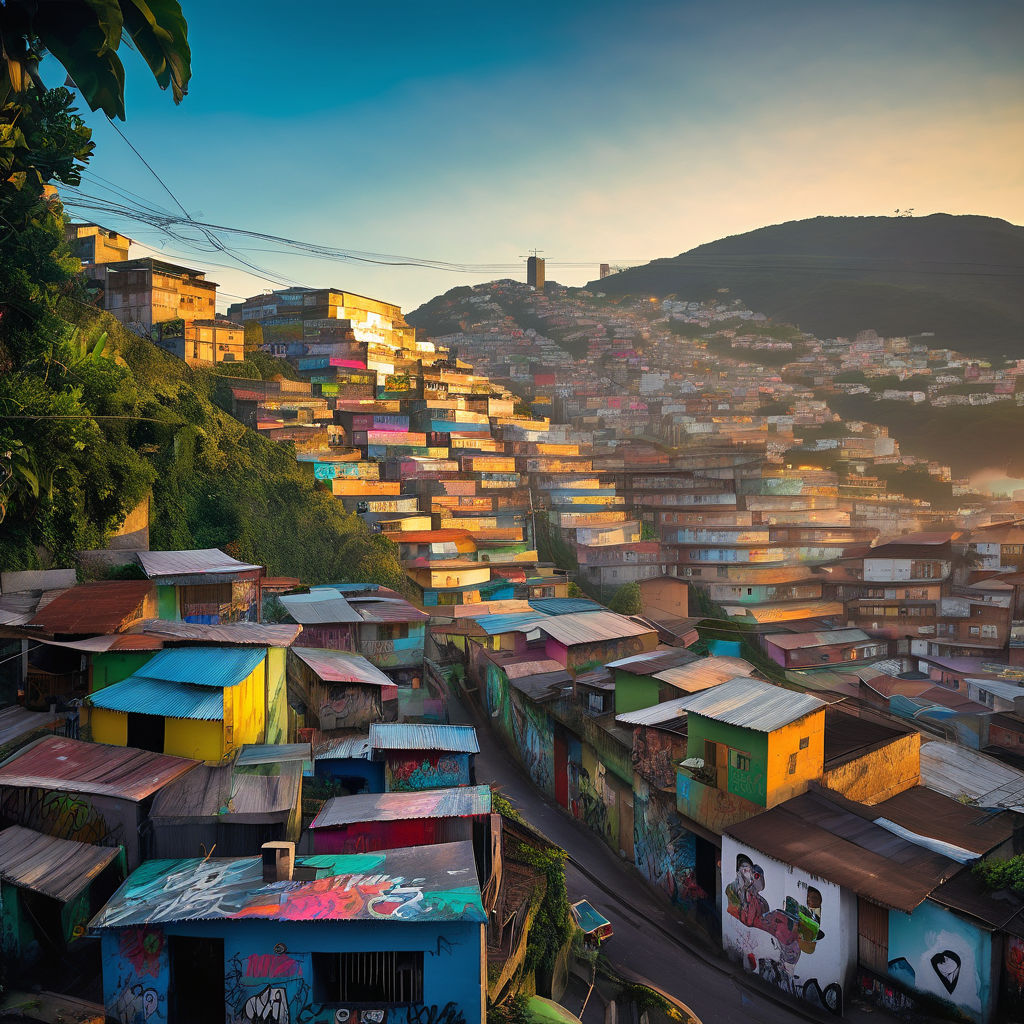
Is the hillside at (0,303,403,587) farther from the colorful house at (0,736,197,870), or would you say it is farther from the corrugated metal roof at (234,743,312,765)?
the colorful house at (0,736,197,870)

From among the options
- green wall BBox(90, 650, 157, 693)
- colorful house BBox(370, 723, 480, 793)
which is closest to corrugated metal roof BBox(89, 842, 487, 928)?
green wall BBox(90, 650, 157, 693)

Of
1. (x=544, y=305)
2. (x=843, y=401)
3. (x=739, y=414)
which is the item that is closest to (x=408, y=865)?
(x=739, y=414)

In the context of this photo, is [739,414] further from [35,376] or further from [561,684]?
[35,376]

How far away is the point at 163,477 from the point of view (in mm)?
27703

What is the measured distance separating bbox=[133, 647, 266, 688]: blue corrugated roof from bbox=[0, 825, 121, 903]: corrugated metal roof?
2771 mm

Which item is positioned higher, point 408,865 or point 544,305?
point 544,305

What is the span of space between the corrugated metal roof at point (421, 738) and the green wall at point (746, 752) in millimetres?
4662

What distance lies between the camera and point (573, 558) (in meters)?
44.5

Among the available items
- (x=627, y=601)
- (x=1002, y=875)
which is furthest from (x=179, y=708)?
(x=627, y=601)

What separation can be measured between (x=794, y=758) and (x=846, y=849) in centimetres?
194

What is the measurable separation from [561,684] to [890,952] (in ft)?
36.3

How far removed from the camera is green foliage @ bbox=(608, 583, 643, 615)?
40500 millimetres

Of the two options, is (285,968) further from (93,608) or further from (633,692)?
(633,692)

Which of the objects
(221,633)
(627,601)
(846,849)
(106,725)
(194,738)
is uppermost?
(221,633)
